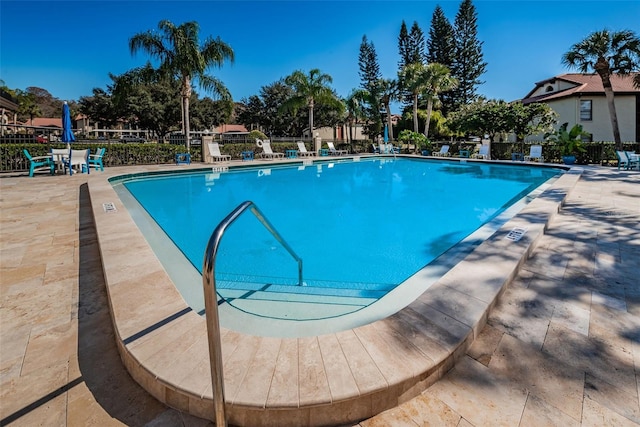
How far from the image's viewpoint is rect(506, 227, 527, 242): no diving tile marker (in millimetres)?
3695

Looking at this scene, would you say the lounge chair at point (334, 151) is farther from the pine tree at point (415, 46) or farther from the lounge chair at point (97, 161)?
the pine tree at point (415, 46)

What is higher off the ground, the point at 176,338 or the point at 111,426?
the point at 176,338

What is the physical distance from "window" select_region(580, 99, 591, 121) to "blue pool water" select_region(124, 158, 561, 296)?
13.7m

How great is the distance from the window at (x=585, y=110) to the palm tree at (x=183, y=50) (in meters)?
23.0

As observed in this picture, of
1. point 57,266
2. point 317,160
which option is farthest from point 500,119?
point 57,266

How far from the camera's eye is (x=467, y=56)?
104ft

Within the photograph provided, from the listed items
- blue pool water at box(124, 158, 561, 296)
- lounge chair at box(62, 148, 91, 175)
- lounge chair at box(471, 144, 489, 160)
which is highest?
lounge chair at box(471, 144, 489, 160)

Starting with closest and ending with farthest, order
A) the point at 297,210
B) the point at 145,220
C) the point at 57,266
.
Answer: the point at 57,266 < the point at 145,220 < the point at 297,210

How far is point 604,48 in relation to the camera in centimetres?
1480

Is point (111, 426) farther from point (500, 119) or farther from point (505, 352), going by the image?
point (500, 119)

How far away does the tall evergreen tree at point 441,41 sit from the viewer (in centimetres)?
3177

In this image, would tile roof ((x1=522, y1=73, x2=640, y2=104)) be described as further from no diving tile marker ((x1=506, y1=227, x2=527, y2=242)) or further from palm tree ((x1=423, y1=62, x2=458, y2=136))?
no diving tile marker ((x1=506, y1=227, x2=527, y2=242))

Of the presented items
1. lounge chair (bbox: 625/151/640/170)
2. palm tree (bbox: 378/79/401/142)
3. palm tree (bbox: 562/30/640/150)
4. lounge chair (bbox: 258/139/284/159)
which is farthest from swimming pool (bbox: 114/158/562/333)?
palm tree (bbox: 378/79/401/142)

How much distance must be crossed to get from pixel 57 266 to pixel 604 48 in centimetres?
2104
